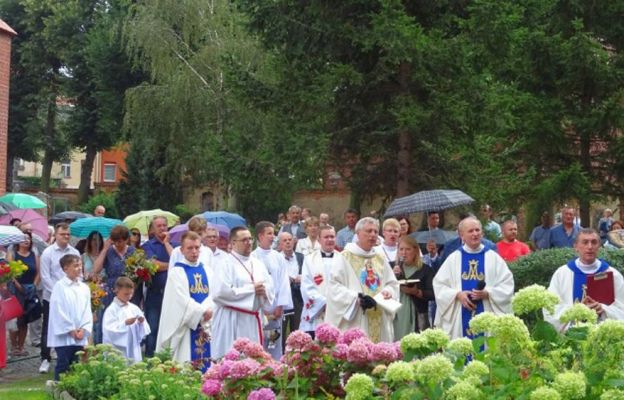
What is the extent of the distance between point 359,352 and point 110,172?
265 feet

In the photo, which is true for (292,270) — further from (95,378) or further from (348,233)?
(95,378)

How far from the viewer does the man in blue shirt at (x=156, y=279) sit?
13.7 m

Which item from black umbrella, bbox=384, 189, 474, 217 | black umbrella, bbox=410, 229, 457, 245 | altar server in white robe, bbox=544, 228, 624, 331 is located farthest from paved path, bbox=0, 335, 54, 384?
altar server in white robe, bbox=544, 228, 624, 331

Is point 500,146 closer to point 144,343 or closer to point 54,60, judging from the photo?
point 144,343

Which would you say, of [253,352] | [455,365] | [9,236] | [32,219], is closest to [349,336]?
[253,352]

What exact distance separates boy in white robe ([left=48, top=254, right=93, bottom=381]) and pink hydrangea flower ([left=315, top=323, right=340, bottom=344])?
6389 mm

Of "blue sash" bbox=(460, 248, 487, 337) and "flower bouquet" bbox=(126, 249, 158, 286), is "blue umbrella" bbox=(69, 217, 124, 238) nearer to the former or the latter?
"flower bouquet" bbox=(126, 249, 158, 286)

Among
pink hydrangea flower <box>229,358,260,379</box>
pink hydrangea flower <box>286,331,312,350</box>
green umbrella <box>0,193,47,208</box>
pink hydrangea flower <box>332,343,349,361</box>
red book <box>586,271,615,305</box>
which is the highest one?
green umbrella <box>0,193,47,208</box>

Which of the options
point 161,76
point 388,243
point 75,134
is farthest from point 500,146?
point 75,134

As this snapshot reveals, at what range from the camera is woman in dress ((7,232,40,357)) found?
1473cm

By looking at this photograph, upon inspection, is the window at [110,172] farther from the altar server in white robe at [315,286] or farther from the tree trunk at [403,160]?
the altar server in white robe at [315,286]

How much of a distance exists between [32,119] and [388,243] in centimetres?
4680

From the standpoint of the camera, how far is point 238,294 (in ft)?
37.9

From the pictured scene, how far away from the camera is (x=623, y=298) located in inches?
385
